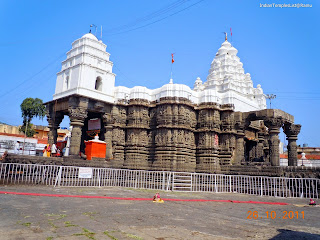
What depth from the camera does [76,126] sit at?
1883 cm

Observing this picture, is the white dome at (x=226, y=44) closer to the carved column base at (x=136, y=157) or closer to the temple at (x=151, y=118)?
the temple at (x=151, y=118)

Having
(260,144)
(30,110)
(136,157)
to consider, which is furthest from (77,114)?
(30,110)

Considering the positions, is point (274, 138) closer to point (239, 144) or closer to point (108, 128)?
point (239, 144)

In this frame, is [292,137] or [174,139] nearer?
[174,139]

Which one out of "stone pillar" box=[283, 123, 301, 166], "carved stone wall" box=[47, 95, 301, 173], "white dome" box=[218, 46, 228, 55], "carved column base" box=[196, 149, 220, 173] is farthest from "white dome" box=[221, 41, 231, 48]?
"carved column base" box=[196, 149, 220, 173]

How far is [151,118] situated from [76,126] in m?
6.14

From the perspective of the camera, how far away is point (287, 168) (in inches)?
599

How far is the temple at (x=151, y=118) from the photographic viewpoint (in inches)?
763

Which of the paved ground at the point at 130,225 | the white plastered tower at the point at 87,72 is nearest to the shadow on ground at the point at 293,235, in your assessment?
the paved ground at the point at 130,225

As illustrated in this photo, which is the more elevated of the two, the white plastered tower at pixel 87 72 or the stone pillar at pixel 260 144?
the white plastered tower at pixel 87 72

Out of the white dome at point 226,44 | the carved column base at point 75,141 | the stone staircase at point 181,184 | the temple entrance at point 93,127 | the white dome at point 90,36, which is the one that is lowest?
the stone staircase at point 181,184

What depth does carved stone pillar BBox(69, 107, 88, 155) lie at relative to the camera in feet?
60.4

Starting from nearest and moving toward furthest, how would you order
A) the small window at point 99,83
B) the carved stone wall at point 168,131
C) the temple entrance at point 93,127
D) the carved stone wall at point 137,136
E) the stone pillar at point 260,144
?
the carved stone wall at point 168,131, the carved stone wall at point 137,136, the small window at point 99,83, the temple entrance at point 93,127, the stone pillar at point 260,144

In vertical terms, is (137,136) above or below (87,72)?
below
